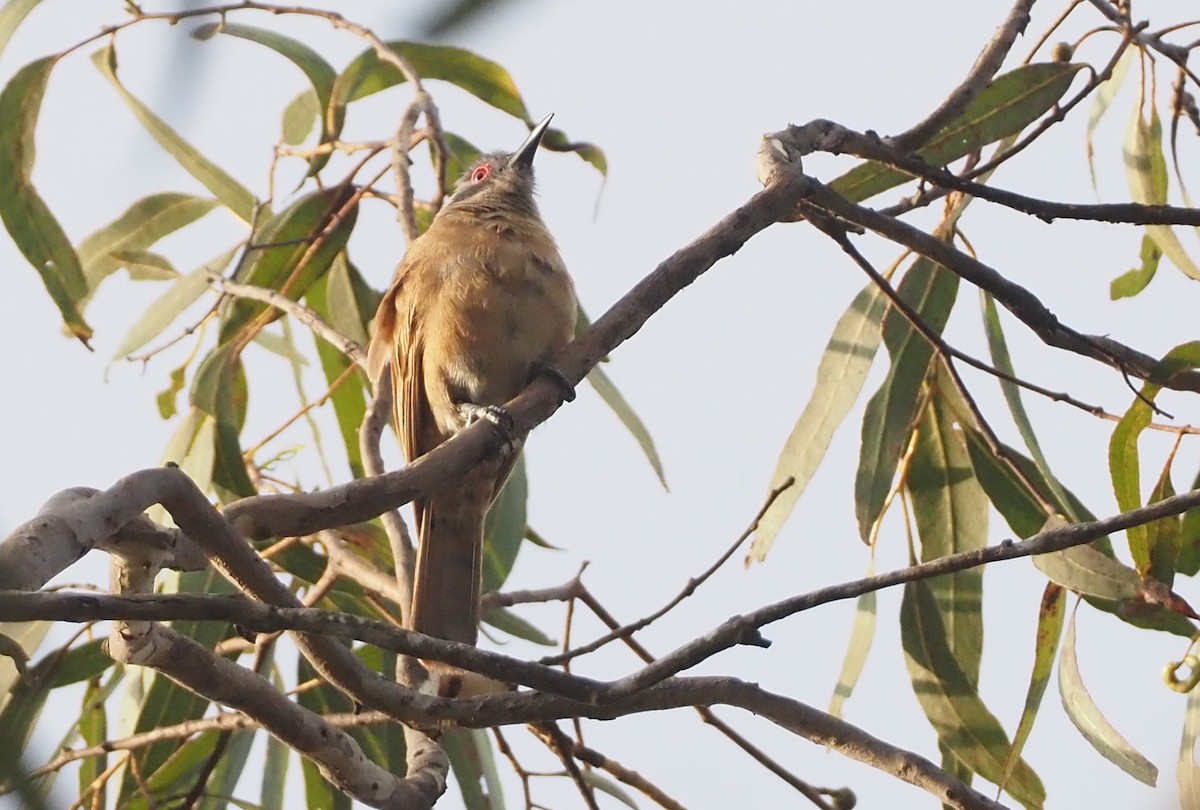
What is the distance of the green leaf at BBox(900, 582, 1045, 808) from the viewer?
2.88m

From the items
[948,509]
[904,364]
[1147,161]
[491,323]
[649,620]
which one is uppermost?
[1147,161]

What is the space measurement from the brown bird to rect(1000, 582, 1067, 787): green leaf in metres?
1.34

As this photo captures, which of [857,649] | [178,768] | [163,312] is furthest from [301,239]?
[857,649]

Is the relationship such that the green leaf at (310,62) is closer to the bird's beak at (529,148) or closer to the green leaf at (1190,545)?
the bird's beak at (529,148)

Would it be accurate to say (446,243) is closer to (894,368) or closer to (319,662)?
(894,368)

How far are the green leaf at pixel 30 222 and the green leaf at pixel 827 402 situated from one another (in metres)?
1.62

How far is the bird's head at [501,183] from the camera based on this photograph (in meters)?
4.23

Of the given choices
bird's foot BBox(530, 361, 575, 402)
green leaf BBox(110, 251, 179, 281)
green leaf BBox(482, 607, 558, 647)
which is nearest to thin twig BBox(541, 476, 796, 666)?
bird's foot BBox(530, 361, 575, 402)

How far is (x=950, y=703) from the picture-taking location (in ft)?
9.98

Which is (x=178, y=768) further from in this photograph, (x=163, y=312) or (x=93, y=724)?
(x=163, y=312)

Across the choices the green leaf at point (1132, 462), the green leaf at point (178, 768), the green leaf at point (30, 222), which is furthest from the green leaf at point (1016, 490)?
the green leaf at point (30, 222)

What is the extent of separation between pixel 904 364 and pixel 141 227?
2.41 metres

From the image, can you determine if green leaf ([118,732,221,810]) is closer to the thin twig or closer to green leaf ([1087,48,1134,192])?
the thin twig

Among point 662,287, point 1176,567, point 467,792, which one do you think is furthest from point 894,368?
point 467,792
